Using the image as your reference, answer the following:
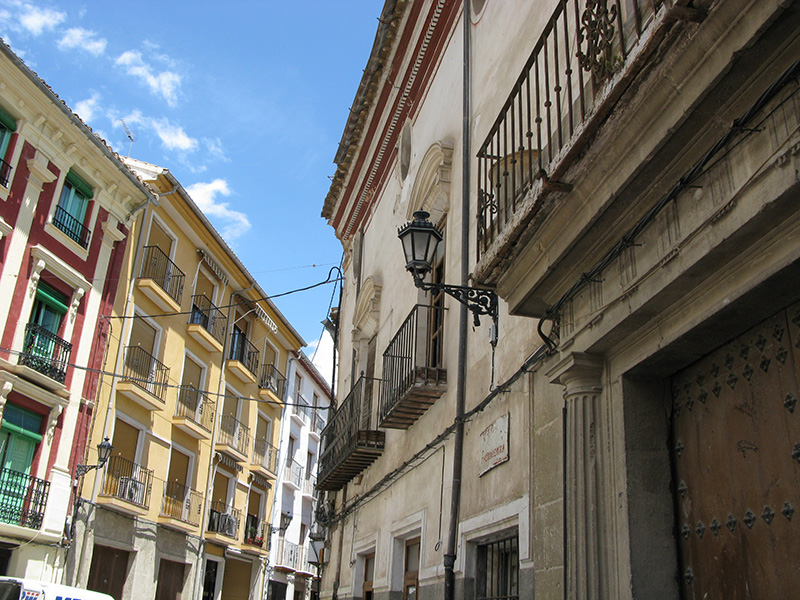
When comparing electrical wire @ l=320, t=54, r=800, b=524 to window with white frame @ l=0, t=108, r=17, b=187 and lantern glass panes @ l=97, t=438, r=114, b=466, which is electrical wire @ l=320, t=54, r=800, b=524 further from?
window with white frame @ l=0, t=108, r=17, b=187

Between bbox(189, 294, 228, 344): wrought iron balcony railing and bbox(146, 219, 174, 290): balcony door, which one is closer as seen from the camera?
bbox(146, 219, 174, 290): balcony door

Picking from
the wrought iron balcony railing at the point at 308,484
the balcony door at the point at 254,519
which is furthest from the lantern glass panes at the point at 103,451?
the wrought iron balcony railing at the point at 308,484

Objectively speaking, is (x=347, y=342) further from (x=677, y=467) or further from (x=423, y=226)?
(x=677, y=467)

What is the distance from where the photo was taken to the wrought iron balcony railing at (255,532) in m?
27.7

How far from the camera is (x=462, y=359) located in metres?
7.36

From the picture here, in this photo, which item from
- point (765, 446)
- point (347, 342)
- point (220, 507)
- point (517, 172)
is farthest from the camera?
point (220, 507)

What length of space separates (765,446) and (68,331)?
1644cm

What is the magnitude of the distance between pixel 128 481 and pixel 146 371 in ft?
9.62

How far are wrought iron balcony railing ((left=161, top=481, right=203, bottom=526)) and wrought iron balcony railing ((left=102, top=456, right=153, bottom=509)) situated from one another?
118 centimetres

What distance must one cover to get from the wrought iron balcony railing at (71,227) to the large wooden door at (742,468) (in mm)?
15965

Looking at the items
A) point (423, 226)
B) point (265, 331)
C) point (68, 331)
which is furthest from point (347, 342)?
point (265, 331)

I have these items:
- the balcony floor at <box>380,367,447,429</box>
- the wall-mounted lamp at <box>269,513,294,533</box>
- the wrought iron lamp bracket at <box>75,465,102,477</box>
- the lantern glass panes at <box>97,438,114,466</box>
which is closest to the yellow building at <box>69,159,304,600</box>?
the wall-mounted lamp at <box>269,513,294,533</box>

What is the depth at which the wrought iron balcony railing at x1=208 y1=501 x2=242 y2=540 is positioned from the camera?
2441 centimetres

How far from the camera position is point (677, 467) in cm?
412
